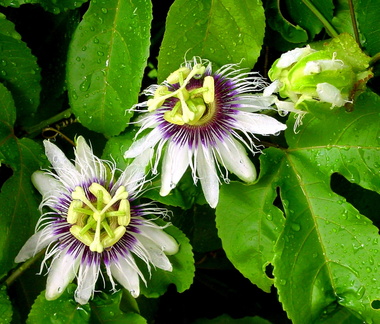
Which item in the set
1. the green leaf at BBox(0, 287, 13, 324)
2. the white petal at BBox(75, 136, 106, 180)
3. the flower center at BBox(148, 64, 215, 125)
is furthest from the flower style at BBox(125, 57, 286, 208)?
the green leaf at BBox(0, 287, 13, 324)

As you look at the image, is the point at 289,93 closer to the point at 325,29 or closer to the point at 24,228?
the point at 325,29

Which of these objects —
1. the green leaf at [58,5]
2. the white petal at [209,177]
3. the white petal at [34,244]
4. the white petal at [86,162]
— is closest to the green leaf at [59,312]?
the white petal at [34,244]

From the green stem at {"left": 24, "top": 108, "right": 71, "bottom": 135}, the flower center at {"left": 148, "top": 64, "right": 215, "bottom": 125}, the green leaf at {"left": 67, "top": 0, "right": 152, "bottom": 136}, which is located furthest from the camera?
the green stem at {"left": 24, "top": 108, "right": 71, "bottom": 135}

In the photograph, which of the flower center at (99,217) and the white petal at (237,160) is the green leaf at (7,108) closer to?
the flower center at (99,217)

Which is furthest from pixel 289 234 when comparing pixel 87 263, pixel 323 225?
pixel 87 263

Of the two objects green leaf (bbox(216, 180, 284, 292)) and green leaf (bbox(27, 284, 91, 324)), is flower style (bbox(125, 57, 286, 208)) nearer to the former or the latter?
green leaf (bbox(216, 180, 284, 292))

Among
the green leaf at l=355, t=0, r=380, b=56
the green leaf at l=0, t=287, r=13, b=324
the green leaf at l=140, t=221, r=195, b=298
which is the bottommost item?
the green leaf at l=0, t=287, r=13, b=324

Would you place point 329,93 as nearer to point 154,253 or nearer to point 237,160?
point 237,160
